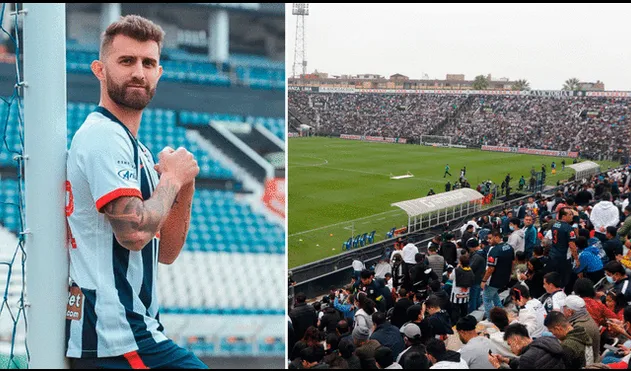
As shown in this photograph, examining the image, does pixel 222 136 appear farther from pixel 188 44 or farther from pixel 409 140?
pixel 409 140

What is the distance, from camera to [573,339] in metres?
3.80

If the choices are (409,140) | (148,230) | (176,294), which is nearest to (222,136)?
(148,230)

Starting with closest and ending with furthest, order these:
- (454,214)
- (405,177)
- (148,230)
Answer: (148,230)
(454,214)
(405,177)

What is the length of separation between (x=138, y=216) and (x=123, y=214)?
0.15ft

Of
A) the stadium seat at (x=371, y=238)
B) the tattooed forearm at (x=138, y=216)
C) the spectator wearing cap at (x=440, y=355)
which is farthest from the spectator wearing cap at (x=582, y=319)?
the stadium seat at (x=371, y=238)

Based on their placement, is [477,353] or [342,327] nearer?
[477,353]

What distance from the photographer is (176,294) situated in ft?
6.72

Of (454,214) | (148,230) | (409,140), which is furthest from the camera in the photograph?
(409,140)

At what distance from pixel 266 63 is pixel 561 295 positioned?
3.61 meters

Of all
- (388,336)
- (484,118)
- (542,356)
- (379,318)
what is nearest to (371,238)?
(379,318)

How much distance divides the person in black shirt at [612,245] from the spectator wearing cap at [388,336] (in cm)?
370

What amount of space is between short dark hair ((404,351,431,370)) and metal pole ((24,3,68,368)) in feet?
6.45

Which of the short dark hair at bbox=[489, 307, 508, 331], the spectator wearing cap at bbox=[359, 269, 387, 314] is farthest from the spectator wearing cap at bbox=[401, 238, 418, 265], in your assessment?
the short dark hair at bbox=[489, 307, 508, 331]

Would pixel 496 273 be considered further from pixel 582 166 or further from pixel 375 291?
pixel 582 166
